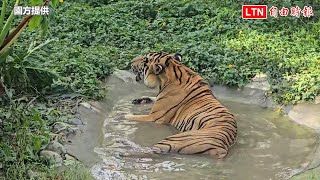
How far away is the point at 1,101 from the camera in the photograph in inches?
199

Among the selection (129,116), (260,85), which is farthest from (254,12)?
(129,116)

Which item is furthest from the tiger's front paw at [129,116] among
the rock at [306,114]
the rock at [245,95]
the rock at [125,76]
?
the rock at [306,114]

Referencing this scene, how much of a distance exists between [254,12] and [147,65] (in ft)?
12.2

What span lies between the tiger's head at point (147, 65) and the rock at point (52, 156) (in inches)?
86.4

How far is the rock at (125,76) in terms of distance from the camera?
7.45 meters

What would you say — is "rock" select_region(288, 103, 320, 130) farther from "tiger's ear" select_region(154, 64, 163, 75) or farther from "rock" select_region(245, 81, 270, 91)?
"tiger's ear" select_region(154, 64, 163, 75)

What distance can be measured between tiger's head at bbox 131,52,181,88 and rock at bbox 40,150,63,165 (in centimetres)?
220

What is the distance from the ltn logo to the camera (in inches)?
377

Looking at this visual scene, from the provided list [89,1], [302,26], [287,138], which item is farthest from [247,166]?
[89,1]

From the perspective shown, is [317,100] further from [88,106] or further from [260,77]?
[88,106]

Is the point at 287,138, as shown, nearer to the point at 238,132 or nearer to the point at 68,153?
the point at 238,132

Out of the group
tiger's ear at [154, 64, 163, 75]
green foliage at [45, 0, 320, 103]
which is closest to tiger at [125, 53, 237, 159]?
tiger's ear at [154, 64, 163, 75]

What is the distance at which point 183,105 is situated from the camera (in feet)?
20.6

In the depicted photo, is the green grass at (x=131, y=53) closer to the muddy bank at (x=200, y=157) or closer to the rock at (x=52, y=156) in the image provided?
the rock at (x=52, y=156)
